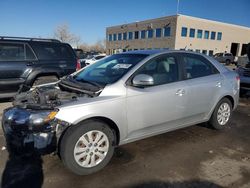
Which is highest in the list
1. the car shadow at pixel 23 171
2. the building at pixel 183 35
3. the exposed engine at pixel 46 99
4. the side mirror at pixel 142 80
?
the building at pixel 183 35

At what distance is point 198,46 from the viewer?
4262 centimetres

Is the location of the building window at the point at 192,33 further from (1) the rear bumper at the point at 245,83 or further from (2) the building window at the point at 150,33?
(1) the rear bumper at the point at 245,83

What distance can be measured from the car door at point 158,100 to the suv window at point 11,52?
14.0 ft

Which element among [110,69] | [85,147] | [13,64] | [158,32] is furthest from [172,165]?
[158,32]

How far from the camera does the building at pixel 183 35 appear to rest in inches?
1585

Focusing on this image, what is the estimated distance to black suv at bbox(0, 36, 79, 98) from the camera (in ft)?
20.5

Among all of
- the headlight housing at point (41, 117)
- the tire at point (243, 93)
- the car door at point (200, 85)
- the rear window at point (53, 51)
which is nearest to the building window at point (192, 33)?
the tire at point (243, 93)

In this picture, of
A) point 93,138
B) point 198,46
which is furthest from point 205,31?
point 93,138

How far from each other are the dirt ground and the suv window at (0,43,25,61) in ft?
9.49

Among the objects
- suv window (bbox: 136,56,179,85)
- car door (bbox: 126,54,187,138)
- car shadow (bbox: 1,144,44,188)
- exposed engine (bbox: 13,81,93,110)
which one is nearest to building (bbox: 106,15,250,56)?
suv window (bbox: 136,56,179,85)

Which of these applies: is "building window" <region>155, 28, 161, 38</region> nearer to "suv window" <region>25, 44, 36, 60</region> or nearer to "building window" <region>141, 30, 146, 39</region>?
"building window" <region>141, 30, 146, 39</region>

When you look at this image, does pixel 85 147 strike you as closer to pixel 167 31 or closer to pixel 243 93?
pixel 243 93

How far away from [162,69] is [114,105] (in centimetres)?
124

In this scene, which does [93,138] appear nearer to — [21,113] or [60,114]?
[60,114]
